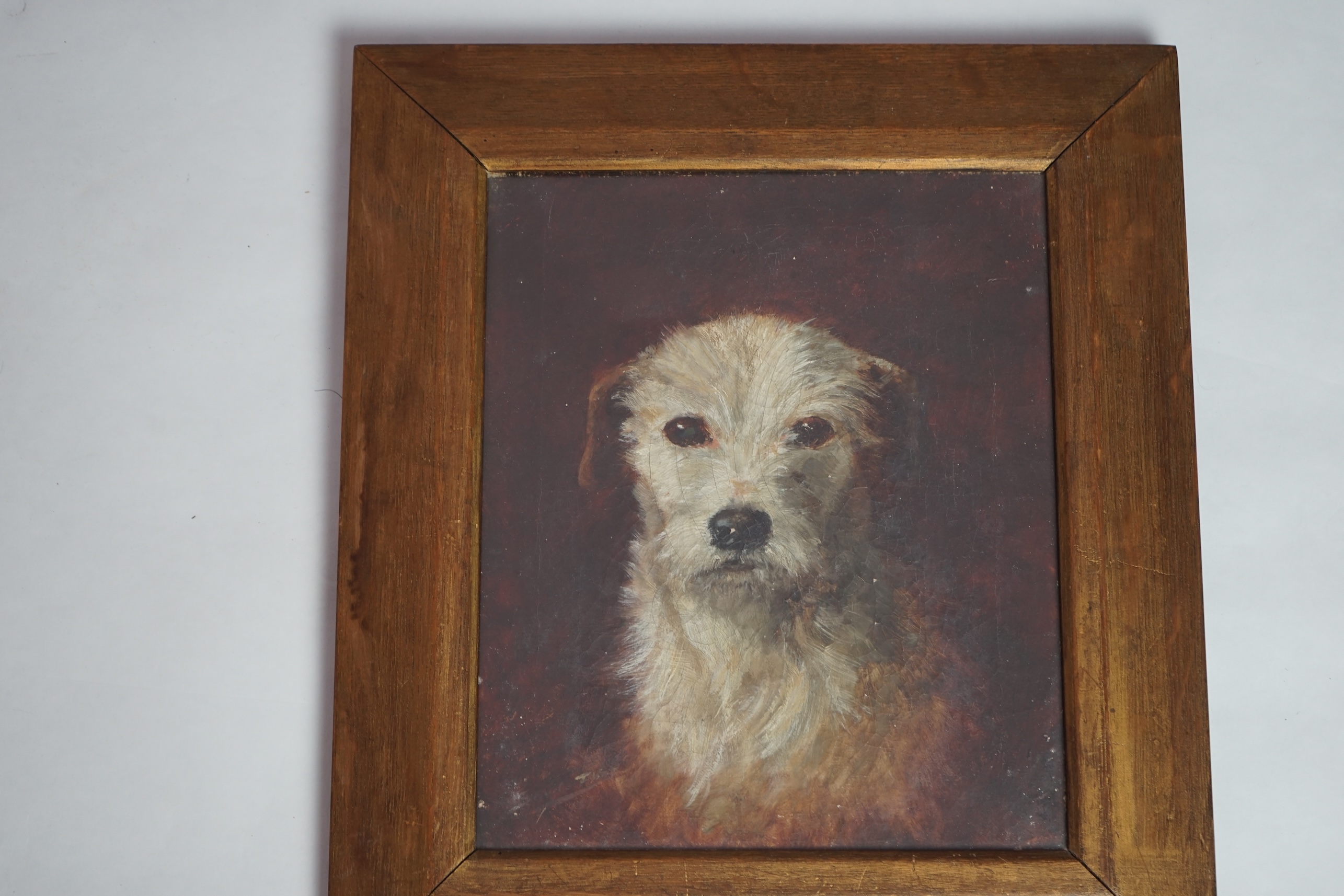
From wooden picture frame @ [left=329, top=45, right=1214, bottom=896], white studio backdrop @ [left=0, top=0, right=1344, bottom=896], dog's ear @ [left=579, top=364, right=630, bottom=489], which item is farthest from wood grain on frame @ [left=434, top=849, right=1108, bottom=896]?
dog's ear @ [left=579, top=364, right=630, bottom=489]

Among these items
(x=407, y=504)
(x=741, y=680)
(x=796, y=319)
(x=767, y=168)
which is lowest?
(x=741, y=680)

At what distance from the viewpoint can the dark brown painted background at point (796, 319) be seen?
104 centimetres

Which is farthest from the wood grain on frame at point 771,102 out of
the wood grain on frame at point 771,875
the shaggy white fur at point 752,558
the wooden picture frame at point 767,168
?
the wood grain on frame at point 771,875

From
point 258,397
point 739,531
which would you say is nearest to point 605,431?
point 739,531

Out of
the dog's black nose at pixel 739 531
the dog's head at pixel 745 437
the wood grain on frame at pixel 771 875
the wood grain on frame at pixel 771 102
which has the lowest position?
the wood grain on frame at pixel 771 875

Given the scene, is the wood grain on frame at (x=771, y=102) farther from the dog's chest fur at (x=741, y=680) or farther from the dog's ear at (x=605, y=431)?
the dog's chest fur at (x=741, y=680)

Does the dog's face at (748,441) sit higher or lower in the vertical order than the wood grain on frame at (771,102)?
lower

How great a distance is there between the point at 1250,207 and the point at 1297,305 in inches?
5.4

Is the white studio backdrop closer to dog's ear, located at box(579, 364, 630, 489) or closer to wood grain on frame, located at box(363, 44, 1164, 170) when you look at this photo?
wood grain on frame, located at box(363, 44, 1164, 170)

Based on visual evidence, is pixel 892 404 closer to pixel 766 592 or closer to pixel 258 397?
pixel 766 592

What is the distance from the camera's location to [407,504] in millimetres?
1041

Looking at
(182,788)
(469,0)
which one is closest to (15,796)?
(182,788)

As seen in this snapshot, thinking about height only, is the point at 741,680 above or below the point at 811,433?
below

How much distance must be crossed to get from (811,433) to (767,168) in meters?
0.33
